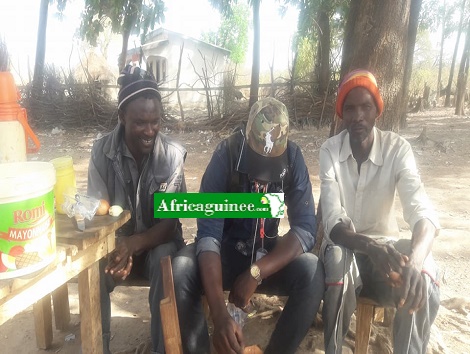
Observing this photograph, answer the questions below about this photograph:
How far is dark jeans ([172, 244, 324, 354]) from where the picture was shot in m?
1.78

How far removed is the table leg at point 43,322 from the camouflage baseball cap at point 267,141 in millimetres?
1394

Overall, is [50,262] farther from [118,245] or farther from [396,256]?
[396,256]

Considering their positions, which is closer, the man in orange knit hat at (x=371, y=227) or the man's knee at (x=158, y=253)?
the man in orange knit hat at (x=371, y=227)

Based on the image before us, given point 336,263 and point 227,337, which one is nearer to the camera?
point 227,337

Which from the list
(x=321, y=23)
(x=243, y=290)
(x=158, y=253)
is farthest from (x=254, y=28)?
(x=243, y=290)

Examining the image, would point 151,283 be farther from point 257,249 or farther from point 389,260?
point 389,260

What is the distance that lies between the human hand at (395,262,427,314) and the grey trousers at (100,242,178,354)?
1.06 m

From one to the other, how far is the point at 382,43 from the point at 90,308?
2318 millimetres

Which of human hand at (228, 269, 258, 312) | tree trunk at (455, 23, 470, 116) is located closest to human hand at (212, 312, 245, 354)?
human hand at (228, 269, 258, 312)

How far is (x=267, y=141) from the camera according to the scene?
1905 mm

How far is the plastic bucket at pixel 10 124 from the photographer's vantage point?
53.2 inches

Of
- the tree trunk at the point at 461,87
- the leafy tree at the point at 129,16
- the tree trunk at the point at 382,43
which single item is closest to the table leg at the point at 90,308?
the tree trunk at the point at 382,43

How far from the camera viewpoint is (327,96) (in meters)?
9.22

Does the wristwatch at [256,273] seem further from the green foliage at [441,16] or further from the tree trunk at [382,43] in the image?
the green foliage at [441,16]
